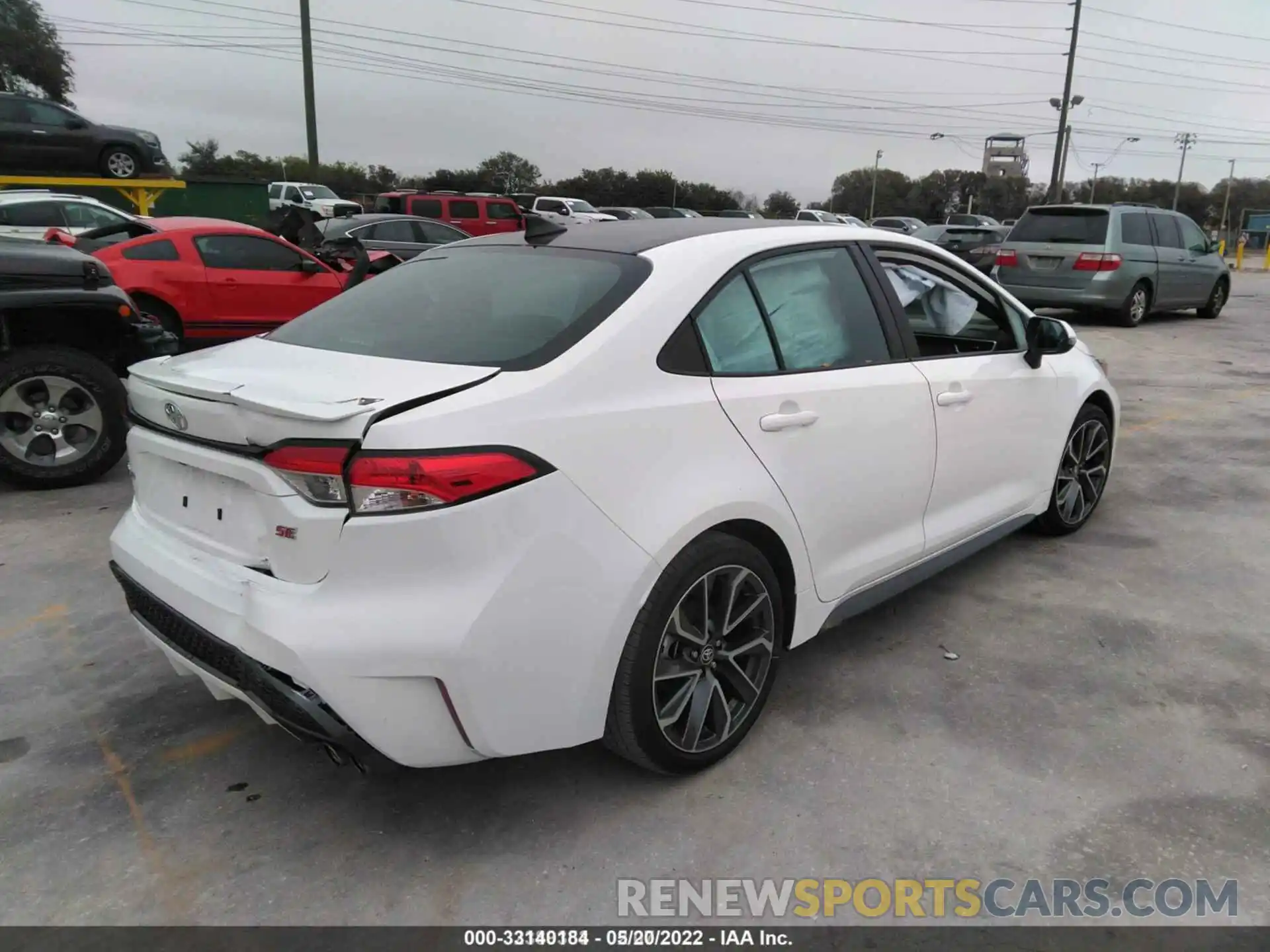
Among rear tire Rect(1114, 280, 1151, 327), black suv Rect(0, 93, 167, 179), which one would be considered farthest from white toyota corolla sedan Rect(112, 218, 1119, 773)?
black suv Rect(0, 93, 167, 179)

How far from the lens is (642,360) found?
2533 mm

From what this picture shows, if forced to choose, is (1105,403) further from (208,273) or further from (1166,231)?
(1166,231)

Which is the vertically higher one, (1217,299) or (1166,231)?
(1166,231)

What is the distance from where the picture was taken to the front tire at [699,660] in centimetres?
249

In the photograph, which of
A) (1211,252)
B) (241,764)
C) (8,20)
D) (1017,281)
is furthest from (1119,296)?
(8,20)

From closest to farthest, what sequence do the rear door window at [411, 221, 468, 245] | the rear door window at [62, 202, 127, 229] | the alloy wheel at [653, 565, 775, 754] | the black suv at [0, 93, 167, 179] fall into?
the alloy wheel at [653, 565, 775, 754]
the rear door window at [62, 202, 127, 229]
the rear door window at [411, 221, 468, 245]
the black suv at [0, 93, 167, 179]

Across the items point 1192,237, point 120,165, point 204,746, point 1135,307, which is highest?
point 120,165

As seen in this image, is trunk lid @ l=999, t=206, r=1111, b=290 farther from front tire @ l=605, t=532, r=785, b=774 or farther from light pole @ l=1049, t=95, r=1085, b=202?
light pole @ l=1049, t=95, r=1085, b=202

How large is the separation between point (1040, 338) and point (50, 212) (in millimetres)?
14172

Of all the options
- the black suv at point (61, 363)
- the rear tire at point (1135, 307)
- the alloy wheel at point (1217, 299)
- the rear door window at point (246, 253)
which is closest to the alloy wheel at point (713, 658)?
the black suv at point (61, 363)

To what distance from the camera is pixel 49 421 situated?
548 centimetres

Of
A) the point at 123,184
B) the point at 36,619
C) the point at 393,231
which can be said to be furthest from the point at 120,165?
the point at 36,619

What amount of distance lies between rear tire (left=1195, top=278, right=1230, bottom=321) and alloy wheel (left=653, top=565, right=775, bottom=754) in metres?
15.5

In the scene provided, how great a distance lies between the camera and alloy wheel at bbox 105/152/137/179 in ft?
59.4
